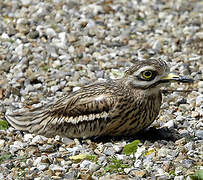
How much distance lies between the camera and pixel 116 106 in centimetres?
762

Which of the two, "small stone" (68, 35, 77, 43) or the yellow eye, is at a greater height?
"small stone" (68, 35, 77, 43)

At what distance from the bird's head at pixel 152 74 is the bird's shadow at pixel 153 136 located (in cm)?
67

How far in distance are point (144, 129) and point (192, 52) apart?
297 cm

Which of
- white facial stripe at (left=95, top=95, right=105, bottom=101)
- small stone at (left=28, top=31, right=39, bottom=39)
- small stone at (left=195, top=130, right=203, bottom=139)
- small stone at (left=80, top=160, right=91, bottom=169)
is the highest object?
small stone at (left=28, top=31, right=39, bottom=39)

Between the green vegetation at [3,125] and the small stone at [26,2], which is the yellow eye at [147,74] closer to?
the green vegetation at [3,125]

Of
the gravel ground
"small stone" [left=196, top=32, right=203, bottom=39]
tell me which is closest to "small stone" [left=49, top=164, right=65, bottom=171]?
the gravel ground

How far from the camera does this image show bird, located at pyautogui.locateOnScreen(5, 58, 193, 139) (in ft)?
25.0

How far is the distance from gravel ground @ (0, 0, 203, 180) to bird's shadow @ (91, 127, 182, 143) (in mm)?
14

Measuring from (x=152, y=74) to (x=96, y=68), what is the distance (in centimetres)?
240

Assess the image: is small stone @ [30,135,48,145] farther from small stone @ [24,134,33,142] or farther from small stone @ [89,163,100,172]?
small stone @ [89,163,100,172]

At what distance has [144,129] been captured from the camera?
7.95 meters

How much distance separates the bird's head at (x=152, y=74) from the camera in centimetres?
754

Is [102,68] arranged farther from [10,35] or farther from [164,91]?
[10,35]

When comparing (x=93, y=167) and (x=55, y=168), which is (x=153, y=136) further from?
(x=55, y=168)
